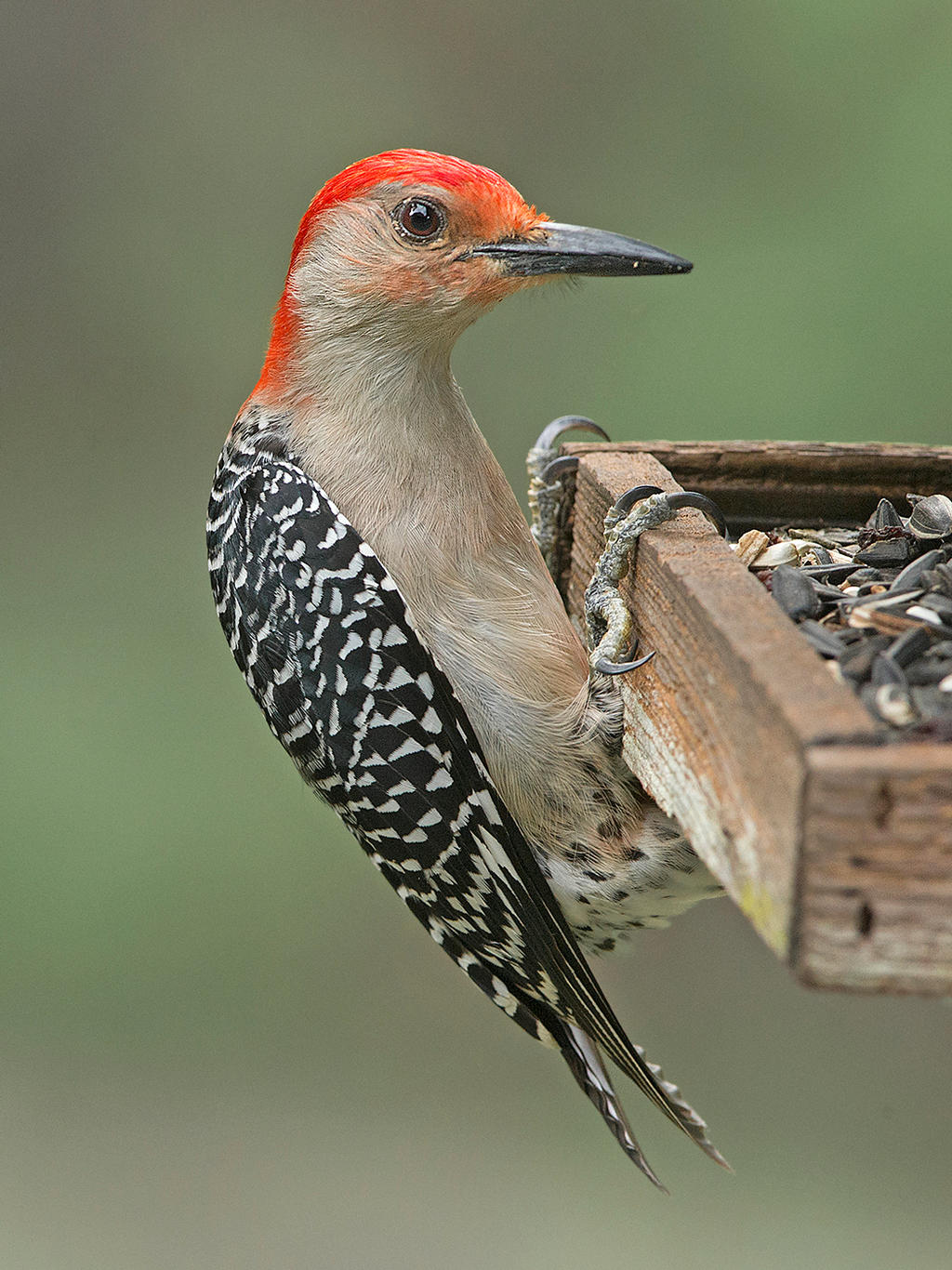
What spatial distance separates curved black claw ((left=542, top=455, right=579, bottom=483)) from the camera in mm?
3225

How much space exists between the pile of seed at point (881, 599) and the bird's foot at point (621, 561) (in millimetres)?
212

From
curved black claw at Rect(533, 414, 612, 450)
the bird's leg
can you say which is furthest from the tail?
curved black claw at Rect(533, 414, 612, 450)

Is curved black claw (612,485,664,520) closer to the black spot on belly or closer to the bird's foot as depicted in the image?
the bird's foot

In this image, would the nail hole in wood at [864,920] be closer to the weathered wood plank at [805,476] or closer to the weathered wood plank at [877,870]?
the weathered wood plank at [877,870]

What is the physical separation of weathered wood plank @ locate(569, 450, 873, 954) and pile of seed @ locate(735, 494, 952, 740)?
0.11 m

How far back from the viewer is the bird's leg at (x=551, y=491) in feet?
10.8

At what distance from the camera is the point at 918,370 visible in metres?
4.94

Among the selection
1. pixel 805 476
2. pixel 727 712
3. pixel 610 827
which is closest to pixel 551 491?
pixel 805 476

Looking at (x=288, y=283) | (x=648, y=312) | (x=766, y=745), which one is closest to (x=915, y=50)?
(x=648, y=312)

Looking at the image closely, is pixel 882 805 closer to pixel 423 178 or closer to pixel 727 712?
pixel 727 712

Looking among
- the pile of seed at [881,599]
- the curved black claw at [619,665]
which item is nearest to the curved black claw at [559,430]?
the pile of seed at [881,599]

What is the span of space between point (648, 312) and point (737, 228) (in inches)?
18.5

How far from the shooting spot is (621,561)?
7.97 ft

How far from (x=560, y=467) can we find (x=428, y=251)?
2.46ft
